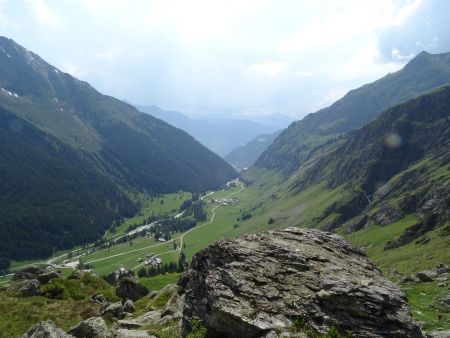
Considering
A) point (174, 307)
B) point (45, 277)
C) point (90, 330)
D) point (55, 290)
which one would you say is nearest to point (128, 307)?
point (174, 307)

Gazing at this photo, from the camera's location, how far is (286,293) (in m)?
26.5

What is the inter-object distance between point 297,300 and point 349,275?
4.97 meters

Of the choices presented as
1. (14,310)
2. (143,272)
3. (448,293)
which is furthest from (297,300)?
(143,272)

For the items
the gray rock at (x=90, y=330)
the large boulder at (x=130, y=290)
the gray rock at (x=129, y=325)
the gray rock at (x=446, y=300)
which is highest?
the gray rock at (x=90, y=330)

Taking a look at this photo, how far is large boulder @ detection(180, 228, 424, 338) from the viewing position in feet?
79.8

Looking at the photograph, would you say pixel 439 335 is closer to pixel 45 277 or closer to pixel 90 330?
pixel 90 330

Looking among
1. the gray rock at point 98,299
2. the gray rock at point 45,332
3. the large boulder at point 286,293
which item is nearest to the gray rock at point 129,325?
the gray rock at point 45,332

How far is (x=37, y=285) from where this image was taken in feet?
234

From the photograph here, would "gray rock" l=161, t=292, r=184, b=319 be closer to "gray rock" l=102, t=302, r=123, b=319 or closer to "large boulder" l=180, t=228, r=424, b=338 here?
"large boulder" l=180, t=228, r=424, b=338

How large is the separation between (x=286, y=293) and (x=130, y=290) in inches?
2194

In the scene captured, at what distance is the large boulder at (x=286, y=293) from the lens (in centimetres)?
2433

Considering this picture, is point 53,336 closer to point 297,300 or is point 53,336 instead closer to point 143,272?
point 297,300

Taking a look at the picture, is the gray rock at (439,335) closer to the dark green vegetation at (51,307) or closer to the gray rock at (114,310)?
the gray rock at (114,310)

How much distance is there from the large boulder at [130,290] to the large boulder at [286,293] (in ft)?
155
